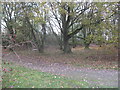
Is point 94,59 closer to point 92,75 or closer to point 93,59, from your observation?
point 93,59

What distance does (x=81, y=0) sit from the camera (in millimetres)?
13312

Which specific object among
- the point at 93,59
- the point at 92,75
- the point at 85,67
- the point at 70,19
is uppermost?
the point at 70,19

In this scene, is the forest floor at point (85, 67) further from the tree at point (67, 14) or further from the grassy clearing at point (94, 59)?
the tree at point (67, 14)

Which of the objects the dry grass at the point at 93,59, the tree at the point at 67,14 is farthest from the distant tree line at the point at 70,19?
the dry grass at the point at 93,59

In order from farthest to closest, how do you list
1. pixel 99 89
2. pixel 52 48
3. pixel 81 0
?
pixel 52 48 < pixel 81 0 < pixel 99 89

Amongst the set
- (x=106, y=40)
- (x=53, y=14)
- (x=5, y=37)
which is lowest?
(x=106, y=40)

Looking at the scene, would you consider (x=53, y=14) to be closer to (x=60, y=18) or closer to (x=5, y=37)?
(x=60, y=18)

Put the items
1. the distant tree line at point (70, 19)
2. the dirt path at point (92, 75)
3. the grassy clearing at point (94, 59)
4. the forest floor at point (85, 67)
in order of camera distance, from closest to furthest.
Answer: the dirt path at point (92, 75), the forest floor at point (85, 67), the grassy clearing at point (94, 59), the distant tree line at point (70, 19)

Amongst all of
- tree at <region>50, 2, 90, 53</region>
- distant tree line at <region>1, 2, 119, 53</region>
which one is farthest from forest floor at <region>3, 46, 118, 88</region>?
tree at <region>50, 2, 90, 53</region>

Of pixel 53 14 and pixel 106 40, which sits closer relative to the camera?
pixel 106 40

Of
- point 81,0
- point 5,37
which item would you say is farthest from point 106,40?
point 5,37

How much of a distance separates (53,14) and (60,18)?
154 cm

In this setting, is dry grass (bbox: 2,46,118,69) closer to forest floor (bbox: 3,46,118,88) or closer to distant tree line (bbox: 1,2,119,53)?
forest floor (bbox: 3,46,118,88)

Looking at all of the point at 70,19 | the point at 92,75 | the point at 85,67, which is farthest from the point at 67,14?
the point at 92,75
